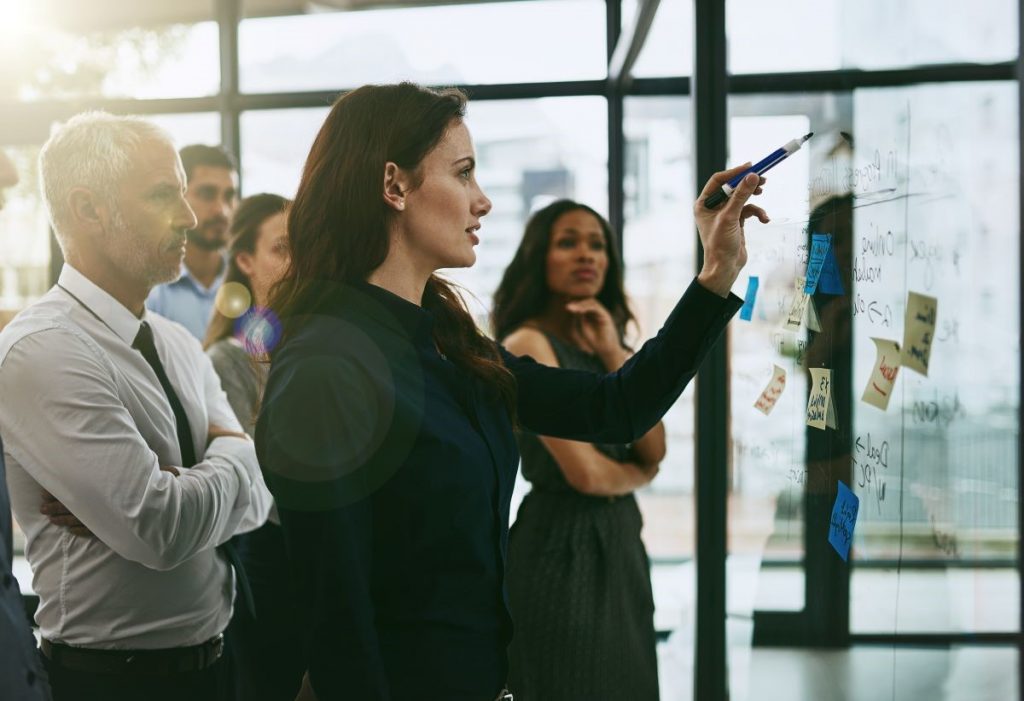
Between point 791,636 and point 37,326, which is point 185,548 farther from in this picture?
point 791,636

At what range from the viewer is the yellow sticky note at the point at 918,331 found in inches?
38.2

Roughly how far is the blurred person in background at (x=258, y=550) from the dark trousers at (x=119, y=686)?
43 centimetres

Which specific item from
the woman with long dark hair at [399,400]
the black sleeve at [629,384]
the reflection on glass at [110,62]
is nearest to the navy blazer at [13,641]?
the woman with long dark hair at [399,400]

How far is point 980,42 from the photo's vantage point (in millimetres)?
A: 841

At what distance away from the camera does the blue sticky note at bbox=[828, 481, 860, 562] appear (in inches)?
49.4

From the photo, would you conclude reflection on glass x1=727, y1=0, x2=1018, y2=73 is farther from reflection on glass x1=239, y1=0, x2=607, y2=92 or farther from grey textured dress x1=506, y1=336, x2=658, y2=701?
reflection on glass x1=239, y1=0, x2=607, y2=92

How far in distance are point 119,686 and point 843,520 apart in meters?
1.14

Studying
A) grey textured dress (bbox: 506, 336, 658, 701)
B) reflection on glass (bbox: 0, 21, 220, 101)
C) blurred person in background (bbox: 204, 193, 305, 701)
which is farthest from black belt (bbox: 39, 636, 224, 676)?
reflection on glass (bbox: 0, 21, 220, 101)

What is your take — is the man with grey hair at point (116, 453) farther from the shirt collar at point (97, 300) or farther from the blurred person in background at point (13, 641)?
the blurred person in background at point (13, 641)

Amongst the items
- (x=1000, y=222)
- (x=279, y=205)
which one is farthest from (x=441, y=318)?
(x=279, y=205)

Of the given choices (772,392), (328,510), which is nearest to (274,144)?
(772,392)

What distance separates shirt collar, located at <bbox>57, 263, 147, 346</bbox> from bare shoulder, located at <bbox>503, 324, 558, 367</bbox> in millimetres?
948

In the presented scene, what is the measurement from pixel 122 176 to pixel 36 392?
39 centimetres

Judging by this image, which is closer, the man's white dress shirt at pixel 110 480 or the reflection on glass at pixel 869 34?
the reflection on glass at pixel 869 34
